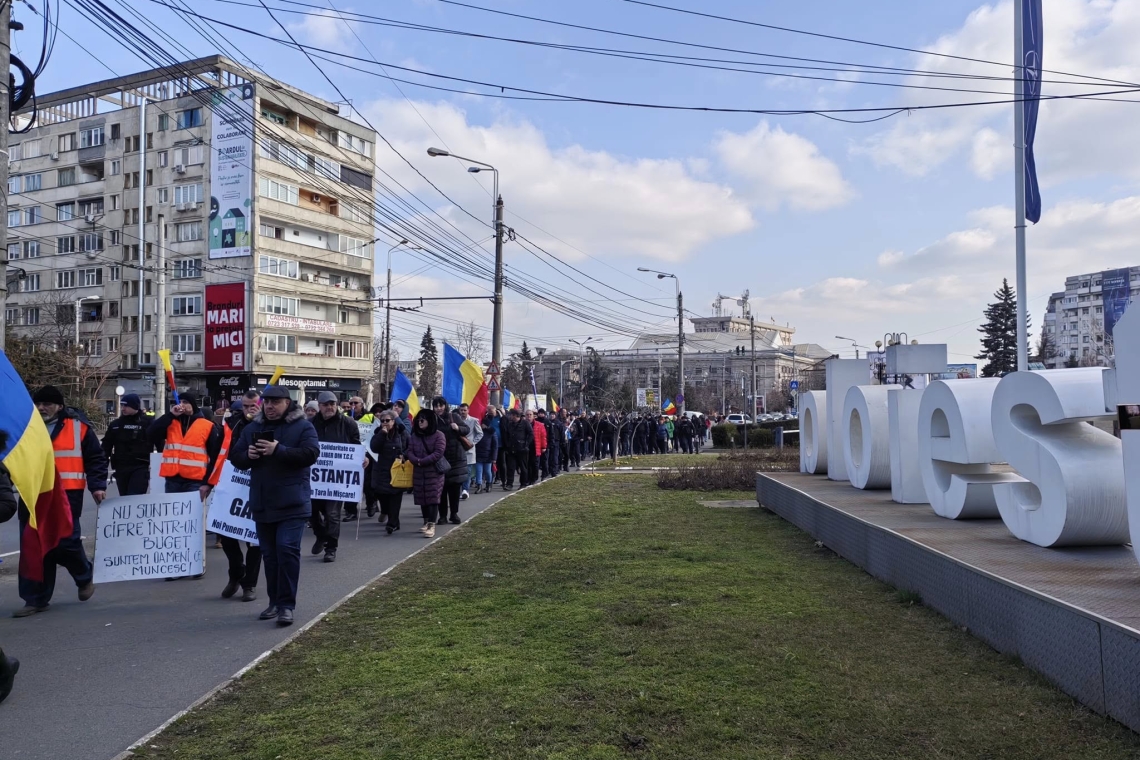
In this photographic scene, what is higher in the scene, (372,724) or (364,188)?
(364,188)

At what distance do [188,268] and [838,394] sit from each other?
5357 centimetres

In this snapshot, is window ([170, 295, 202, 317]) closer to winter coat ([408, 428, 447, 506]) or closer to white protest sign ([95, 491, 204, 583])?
winter coat ([408, 428, 447, 506])

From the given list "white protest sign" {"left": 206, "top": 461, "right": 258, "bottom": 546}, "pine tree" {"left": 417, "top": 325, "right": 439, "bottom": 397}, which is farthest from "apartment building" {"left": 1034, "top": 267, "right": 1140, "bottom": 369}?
"white protest sign" {"left": 206, "top": 461, "right": 258, "bottom": 546}

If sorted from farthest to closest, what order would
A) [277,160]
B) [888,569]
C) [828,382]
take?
[277,160], [828,382], [888,569]

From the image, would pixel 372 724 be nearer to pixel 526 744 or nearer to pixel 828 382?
pixel 526 744

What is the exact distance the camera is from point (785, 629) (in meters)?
7.03

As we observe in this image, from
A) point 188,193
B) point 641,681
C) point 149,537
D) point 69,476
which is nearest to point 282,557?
point 149,537

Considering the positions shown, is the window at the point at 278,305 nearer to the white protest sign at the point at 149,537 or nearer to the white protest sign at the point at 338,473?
the white protest sign at the point at 338,473


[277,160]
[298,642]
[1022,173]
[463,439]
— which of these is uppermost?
[277,160]

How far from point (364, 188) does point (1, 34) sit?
57711 millimetres

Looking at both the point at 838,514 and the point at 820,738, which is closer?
the point at 820,738

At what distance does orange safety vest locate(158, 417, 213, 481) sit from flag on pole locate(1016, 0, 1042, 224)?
1149cm

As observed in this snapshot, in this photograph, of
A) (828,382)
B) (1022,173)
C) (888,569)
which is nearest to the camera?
(888,569)

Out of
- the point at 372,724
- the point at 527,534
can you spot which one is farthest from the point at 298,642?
the point at 527,534
